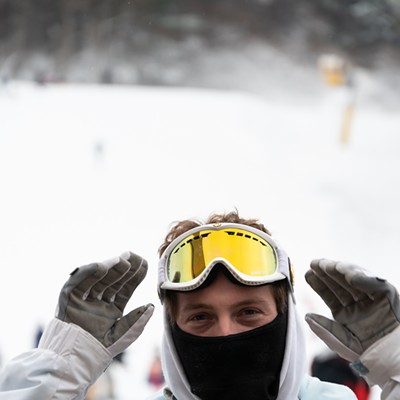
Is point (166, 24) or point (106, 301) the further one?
point (166, 24)

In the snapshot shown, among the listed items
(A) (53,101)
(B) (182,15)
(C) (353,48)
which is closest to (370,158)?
(C) (353,48)

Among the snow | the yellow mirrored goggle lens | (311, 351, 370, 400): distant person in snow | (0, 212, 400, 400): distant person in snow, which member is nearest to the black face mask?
(0, 212, 400, 400): distant person in snow

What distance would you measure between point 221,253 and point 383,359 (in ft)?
1.20

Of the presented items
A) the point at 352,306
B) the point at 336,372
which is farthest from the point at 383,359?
the point at 336,372

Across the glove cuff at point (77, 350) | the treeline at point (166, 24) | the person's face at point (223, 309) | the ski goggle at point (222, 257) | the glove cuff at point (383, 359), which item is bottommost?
the glove cuff at point (383, 359)

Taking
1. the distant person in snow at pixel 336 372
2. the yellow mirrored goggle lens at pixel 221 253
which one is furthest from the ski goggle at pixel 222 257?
the distant person in snow at pixel 336 372

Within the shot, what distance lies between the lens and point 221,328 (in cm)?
133

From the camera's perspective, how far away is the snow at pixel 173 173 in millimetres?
6266

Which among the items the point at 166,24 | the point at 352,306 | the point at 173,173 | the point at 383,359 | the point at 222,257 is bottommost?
the point at 383,359

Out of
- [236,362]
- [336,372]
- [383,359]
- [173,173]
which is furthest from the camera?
[173,173]

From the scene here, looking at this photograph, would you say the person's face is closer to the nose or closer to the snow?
the nose

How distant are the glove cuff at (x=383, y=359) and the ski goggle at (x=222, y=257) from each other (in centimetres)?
23

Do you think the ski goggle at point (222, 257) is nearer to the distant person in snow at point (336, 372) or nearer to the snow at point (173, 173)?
the distant person in snow at point (336, 372)

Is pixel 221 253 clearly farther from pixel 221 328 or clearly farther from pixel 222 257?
pixel 221 328
